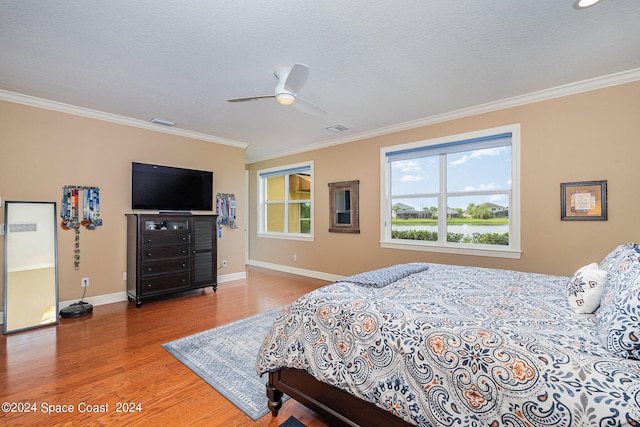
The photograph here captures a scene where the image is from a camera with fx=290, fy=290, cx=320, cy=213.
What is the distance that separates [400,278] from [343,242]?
2.91m

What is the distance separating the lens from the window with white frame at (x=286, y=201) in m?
5.96

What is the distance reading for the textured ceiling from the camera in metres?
1.96

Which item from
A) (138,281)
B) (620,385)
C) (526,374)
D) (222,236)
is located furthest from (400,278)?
(222,236)

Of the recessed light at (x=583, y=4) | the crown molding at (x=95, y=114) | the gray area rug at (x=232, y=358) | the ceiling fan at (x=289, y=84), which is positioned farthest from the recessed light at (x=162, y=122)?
the recessed light at (x=583, y=4)

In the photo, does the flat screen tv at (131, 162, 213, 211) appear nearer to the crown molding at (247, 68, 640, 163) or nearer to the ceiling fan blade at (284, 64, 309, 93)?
the crown molding at (247, 68, 640, 163)

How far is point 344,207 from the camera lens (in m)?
5.18

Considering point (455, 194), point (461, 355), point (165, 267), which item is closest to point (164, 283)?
point (165, 267)

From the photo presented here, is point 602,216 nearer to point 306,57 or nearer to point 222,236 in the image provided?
point 306,57

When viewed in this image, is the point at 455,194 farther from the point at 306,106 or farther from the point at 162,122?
the point at 162,122

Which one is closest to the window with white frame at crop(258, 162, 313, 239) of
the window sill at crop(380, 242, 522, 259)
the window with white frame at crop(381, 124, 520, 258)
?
the window with white frame at crop(381, 124, 520, 258)

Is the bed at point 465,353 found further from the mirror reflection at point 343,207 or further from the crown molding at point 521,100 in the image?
the mirror reflection at point 343,207

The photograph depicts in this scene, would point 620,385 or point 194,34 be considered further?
point 194,34

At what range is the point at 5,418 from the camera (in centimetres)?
175

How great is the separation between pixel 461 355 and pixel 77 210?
15.1 feet
